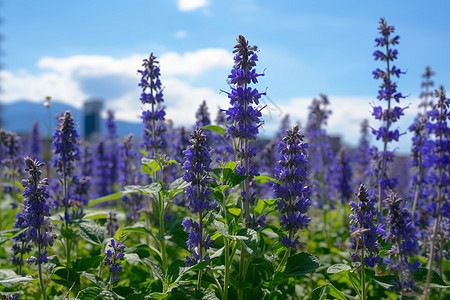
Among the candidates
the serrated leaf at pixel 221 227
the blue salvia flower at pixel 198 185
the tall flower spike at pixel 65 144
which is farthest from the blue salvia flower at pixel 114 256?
the tall flower spike at pixel 65 144

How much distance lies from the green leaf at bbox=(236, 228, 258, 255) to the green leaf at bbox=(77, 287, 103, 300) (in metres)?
1.54

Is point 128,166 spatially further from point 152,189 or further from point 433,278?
point 433,278

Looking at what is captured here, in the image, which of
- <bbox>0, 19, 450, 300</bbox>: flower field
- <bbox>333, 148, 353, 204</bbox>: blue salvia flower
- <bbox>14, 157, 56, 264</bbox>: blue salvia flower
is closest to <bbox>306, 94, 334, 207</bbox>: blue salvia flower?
<bbox>333, 148, 353, 204</bbox>: blue salvia flower

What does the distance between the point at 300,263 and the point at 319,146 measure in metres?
6.31

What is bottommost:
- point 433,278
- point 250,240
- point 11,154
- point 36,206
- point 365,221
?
point 433,278

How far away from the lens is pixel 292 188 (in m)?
4.27

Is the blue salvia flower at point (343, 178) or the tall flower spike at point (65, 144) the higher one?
the tall flower spike at point (65, 144)

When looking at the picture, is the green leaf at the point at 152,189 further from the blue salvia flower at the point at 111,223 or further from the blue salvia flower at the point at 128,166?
Result: the blue salvia flower at the point at 128,166

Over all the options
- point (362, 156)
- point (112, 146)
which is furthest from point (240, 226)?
point (112, 146)

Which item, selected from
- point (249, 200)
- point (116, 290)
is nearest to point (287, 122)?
point (249, 200)

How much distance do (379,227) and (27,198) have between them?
348 cm

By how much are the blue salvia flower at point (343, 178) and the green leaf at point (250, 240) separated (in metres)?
6.25

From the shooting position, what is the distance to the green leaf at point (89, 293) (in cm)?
401

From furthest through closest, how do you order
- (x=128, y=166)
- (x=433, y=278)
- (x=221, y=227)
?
1. (x=128, y=166)
2. (x=433, y=278)
3. (x=221, y=227)
